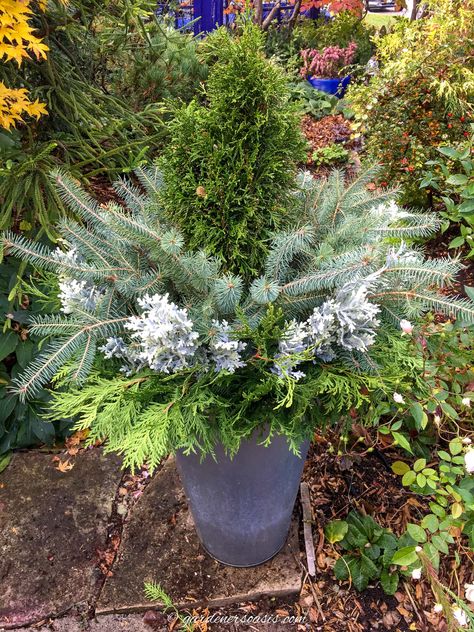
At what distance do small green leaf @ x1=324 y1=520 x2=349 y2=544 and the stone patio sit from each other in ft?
0.45

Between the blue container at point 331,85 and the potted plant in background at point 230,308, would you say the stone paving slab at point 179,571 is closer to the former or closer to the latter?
the potted plant in background at point 230,308

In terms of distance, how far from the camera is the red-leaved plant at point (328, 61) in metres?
6.08

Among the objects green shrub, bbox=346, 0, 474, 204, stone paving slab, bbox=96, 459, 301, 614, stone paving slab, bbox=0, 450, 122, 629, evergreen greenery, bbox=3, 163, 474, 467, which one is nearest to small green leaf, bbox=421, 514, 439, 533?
evergreen greenery, bbox=3, 163, 474, 467

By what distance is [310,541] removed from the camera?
185 centimetres

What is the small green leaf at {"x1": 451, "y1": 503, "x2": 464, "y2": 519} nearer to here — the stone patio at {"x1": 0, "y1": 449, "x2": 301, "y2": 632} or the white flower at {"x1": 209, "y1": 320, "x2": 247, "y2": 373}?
the stone patio at {"x1": 0, "y1": 449, "x2": 301, "y2": 632}

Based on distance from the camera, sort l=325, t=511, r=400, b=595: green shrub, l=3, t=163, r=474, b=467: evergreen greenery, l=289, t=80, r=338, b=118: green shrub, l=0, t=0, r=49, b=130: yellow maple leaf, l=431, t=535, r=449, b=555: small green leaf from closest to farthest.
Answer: l=3, t=163, r=474, b=467: evergreen greenery, l=431, t=535, r=449, b=555: small green leaf, l=0, t=0, r=49, b=130: yellow maple leaf, l=325, t=511, r=400, b=595: green shrub, l=289, t=80, r=338, b=118: green shrub

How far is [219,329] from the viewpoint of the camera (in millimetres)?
1207

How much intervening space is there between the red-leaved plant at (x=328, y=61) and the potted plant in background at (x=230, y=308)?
5.46m

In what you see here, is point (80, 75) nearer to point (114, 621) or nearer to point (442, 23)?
point (114, 621)

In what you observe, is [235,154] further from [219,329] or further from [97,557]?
[97,557]

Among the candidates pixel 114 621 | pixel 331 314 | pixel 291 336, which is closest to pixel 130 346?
pixel 291 336

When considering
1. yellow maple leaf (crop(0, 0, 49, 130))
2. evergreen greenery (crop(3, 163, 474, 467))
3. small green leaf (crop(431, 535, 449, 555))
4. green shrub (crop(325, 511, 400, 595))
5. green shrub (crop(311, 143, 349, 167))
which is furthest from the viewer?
green shrub (crop(311, 143, 349, 167))

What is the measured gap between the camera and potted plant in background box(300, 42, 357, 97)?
6.07 metres

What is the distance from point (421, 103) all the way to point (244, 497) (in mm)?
2949
